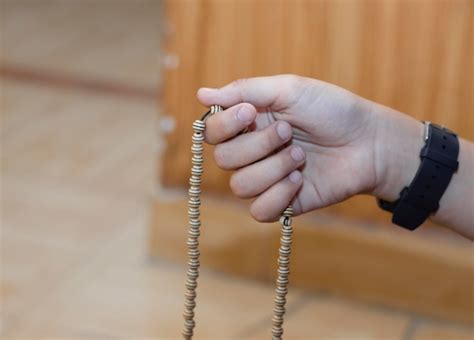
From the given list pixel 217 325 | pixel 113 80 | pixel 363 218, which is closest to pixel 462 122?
pixel 363 218

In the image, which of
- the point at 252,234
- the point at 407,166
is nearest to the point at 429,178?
the point at 407,166

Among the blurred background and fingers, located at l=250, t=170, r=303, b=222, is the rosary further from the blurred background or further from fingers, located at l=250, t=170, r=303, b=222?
the blurred background

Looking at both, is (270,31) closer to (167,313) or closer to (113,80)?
(167,313)

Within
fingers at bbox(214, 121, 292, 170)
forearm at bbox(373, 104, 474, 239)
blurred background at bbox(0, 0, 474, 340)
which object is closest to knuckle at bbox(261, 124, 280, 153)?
fingers at bbox(214, 121, 292, 170)

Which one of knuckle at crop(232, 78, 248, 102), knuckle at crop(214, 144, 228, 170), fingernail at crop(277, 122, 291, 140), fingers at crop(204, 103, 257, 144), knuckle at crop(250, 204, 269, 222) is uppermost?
knuckle at crop(232, 78, 248, 102)

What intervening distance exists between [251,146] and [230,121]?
6cm

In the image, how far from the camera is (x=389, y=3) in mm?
1438

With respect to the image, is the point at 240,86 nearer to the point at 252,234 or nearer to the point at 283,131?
the point at 283,131

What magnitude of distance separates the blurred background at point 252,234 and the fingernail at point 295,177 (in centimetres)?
60

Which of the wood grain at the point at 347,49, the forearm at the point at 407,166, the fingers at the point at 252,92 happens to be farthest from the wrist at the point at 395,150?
the wood grain at the point at 347,49

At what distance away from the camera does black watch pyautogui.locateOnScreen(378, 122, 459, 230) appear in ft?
3.36

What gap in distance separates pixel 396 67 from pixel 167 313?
1.79 ft

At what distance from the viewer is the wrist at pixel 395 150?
1021mm

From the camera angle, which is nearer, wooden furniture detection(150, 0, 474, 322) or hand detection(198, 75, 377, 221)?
hand detection(198, 75, 377, 221)
